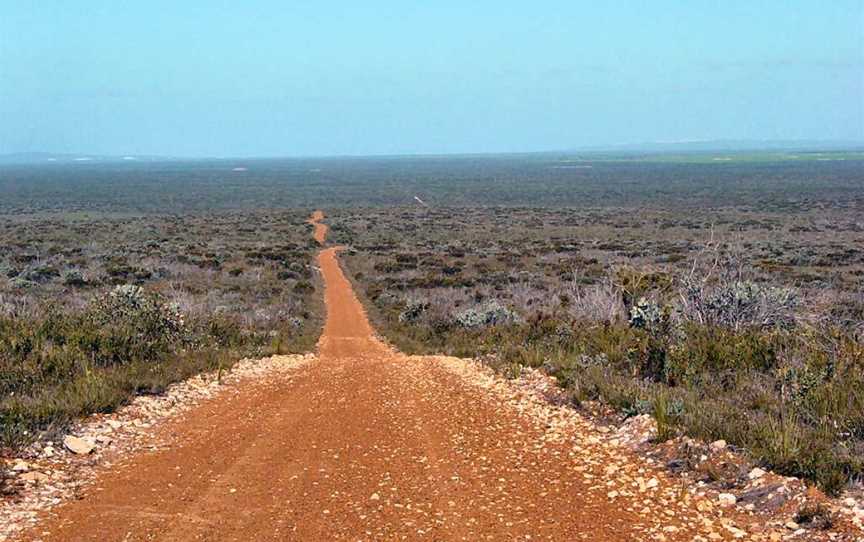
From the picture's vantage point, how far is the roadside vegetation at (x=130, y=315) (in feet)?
27.0

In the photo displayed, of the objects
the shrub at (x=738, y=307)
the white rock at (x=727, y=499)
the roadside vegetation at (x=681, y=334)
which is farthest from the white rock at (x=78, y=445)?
the shrub at (x=738, y=307)

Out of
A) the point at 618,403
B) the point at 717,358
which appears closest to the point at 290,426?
the point at 618,403

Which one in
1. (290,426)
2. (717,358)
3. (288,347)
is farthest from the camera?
(288,347)

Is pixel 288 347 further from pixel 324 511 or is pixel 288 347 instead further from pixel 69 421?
pixel 324 511

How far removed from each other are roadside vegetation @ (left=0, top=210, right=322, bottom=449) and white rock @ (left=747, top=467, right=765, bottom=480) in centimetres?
625

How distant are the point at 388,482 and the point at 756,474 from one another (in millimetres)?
2891

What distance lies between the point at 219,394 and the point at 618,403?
5127mm

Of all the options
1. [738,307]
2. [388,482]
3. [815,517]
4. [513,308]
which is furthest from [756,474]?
[513,308]

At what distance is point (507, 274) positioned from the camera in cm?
2930

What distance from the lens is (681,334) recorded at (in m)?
9.68

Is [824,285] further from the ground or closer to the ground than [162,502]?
closer to the ground

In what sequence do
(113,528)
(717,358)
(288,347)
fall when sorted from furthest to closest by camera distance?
(288,347)
(717,358)
(113,528)

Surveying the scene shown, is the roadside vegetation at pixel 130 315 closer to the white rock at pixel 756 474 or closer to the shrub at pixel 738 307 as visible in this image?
the white rock at pixel 756 474

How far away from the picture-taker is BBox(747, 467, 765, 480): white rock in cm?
536
